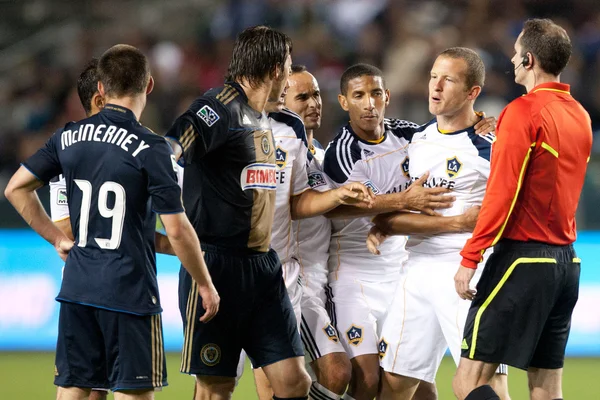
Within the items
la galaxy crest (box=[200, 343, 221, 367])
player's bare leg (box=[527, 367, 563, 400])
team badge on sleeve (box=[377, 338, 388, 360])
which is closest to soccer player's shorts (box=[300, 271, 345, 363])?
team badge on sleeve (box=[377, 338, 388, 360])

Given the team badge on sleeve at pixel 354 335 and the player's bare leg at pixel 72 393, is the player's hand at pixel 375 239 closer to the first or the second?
the team badge on sleeve at pixel 354 335

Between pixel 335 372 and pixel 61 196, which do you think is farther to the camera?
pixel 61 196

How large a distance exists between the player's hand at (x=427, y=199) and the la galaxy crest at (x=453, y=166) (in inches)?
4.3

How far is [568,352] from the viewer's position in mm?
9352

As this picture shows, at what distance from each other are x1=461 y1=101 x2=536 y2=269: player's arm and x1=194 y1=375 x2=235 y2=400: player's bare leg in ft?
5.18

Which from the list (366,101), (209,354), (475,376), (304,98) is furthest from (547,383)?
(304,98)

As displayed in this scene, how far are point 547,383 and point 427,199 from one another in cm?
132

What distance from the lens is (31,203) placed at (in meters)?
4.46

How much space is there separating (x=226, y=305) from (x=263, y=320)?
231mm

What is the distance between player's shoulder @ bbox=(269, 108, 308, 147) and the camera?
568cm

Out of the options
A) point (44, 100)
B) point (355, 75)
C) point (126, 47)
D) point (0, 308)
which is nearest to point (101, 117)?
point (126, 47)

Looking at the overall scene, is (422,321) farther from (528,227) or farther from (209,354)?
Answer: (209,354)

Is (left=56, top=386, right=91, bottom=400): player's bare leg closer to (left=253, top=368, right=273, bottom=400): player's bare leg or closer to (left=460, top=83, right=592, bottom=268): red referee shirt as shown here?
(left=253, top=368, right=273, bottom=400): player's bare leg

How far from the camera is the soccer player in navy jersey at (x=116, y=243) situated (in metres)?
4.21
